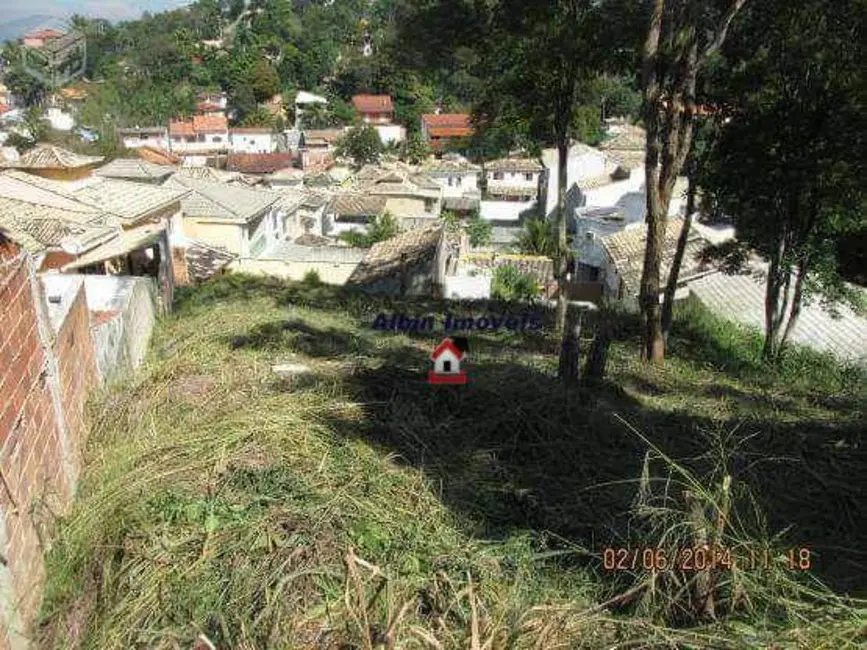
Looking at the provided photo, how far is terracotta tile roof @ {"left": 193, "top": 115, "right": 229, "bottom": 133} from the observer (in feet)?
202

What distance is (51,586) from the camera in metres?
3.95

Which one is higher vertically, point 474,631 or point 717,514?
point 717,514

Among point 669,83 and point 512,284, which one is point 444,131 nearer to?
point 512,284

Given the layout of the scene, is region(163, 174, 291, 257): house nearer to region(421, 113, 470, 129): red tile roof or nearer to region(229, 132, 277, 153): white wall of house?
region(421, 113, 470, 129): red tile roof

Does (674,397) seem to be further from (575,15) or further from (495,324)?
(575,15)

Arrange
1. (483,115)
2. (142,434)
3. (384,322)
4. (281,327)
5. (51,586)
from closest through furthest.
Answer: (51,586) → (142,434) → (281,327) → (384,322) → (483,115)

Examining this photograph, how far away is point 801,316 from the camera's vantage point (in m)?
14.5

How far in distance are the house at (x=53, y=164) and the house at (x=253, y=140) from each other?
1947 inches

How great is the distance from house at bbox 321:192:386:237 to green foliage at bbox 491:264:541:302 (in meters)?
12.2

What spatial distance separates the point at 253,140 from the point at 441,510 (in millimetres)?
63455

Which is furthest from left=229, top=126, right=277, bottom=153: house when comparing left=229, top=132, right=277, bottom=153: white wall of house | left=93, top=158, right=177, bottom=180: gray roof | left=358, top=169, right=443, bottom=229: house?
left=93, top=158, right=177, bottom=180: gray roof

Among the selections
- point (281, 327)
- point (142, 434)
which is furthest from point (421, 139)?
point (142, 434)

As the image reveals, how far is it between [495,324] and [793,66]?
217 inches

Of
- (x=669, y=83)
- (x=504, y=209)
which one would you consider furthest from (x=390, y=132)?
(x=669, y=83)
